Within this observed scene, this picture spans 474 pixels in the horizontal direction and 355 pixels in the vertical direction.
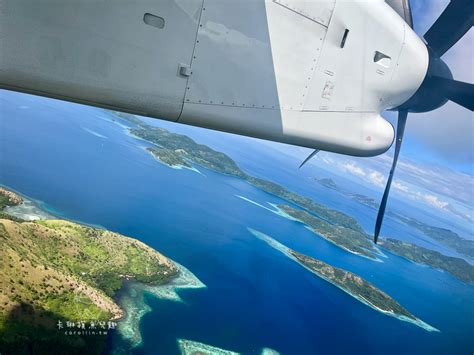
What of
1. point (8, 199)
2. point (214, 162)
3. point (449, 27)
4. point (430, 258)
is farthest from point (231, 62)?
point (214, 162)

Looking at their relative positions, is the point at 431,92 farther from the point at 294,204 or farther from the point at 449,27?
the point at 294,204

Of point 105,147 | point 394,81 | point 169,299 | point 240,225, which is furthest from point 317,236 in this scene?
point 394,81

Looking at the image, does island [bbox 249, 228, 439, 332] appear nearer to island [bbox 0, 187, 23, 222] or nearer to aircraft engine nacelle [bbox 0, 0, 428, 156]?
island [bbox 0, 187, 23, 222]

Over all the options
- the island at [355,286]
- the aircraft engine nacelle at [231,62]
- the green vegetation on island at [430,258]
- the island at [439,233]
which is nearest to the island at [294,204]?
the green vegetation on island at [430,258]

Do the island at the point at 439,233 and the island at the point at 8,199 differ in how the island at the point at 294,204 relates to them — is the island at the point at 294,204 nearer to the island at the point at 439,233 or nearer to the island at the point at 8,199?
the island at the point at 439,233

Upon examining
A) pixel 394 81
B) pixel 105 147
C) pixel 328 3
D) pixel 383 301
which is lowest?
pixel 383 301

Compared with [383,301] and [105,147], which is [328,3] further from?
[105,147]

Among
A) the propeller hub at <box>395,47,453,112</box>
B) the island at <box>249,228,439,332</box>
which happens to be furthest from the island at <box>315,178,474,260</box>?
the propeller hub at <box>395,47,453,112</box>
